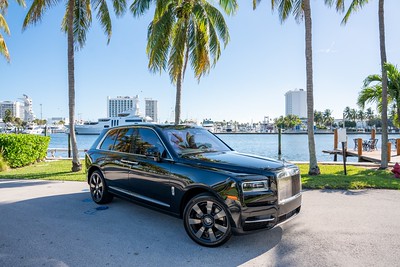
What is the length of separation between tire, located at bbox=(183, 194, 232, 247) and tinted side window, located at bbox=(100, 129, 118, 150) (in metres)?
2.67

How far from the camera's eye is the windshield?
15.4ft

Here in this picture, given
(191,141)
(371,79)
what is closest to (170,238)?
(191,141)

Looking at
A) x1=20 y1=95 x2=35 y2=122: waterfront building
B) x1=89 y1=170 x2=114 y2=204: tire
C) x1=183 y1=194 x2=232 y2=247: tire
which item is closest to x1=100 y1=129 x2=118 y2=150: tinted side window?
x1=89 y1=170 x2=114 y2=204: tire

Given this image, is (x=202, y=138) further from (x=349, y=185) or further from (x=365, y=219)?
(x=349, y=185)

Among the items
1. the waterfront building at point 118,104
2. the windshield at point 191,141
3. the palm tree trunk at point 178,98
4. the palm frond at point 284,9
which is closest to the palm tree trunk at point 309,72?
the palm frond at point 284,9

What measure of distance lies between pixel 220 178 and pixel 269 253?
3.88 feet

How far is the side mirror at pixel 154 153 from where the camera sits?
451 centimetres

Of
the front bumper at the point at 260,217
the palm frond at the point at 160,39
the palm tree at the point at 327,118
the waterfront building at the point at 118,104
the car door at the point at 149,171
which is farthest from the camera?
the palm tree at the point at 327,118

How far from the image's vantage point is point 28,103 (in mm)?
171125

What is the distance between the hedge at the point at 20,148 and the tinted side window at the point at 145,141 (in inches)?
379

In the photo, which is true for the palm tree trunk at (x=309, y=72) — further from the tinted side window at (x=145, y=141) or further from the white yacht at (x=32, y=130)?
the white yacht at (x=32, y=130)

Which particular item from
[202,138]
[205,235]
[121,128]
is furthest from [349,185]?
[121,128]

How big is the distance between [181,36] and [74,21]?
4994mm

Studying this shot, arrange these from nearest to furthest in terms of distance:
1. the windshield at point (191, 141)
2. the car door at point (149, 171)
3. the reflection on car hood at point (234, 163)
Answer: the reflection on car hood at point (234, 163) < the car door at point (149, 171) < the windshield at point (191, 141)
